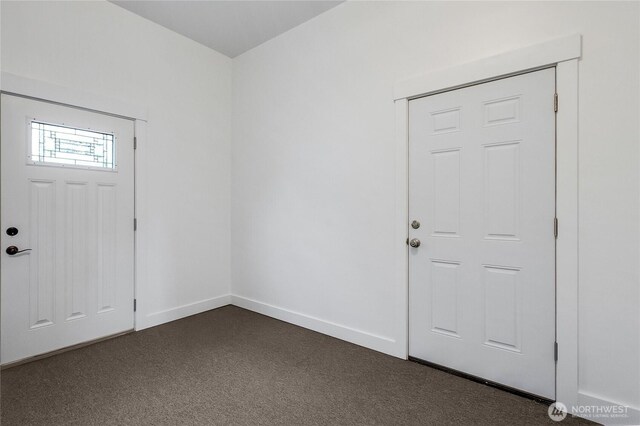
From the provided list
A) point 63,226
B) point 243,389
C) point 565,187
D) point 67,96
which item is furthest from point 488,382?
point 67,96

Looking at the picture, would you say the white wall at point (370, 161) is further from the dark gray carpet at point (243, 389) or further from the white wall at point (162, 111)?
the dark gray carpet at point (243, 389)

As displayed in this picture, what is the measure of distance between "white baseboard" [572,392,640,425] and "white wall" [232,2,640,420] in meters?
0.03

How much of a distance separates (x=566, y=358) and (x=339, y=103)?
2.56 m

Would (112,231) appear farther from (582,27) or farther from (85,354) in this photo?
(582,27)

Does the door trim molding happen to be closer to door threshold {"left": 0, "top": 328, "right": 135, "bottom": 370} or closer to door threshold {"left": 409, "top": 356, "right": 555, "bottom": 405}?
door threshold {"left": 0, "top": 328, "right": 135, "bottom": 370}

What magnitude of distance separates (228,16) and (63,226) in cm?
249

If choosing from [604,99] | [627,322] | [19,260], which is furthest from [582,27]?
[19,260]

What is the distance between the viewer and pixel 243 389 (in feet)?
6.93

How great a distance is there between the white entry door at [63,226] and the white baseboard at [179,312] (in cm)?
12

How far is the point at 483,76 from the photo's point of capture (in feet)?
7.12

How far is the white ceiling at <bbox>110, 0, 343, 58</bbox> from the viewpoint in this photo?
295cm

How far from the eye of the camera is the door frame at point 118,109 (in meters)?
2.45

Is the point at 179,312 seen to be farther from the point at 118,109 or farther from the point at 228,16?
the point at 228,16

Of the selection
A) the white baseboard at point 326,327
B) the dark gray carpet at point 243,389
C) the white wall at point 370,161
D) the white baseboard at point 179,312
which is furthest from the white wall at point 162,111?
the dark gray carpet at point 243,389
